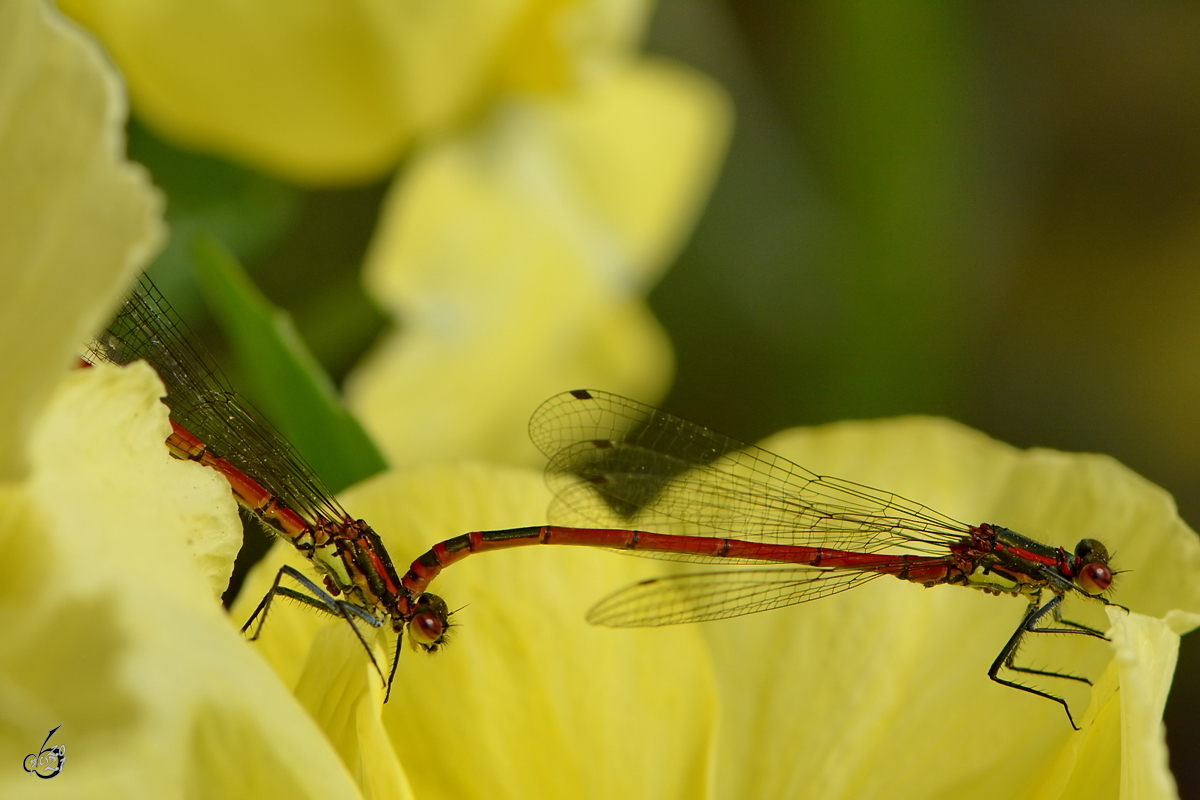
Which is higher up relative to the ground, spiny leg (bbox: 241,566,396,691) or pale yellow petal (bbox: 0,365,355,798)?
pale yellow petal (bbox: 0,365,355,798)

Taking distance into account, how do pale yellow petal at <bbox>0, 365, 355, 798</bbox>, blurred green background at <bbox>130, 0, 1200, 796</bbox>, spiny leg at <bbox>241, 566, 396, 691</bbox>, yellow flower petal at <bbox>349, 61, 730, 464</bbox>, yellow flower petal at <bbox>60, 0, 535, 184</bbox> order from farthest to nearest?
blurred green background at <bbox>130, 0, 1200, 796</bbox>, yellow flower petal at <bbox>349, 61, 730, 464</bbox>, yellow flower petal at <bbox>60, 0, 535, 184</bbox>, spiny leg at <bbox>241, 566, 396, 691</bbox>, pale yellow petal at <bbox>0, 365, 355, 798</bbox>

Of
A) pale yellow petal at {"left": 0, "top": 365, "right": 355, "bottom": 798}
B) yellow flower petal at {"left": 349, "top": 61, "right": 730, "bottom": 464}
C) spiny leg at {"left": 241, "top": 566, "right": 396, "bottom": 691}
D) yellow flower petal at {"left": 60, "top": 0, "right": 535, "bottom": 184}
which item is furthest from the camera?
yellow flower petal at {"left": 349, "top": 61, "right": 730, "bottom": 464}

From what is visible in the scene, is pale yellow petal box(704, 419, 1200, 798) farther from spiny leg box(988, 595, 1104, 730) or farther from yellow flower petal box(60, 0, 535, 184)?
yellow flower petal box(60, 0, 535, 184)

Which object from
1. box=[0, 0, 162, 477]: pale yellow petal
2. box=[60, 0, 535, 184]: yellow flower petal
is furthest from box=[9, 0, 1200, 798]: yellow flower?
box=[60, 0, 535, 184]: yellow flower petal

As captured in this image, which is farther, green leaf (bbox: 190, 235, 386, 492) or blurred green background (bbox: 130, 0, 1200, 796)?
blurred green background (bbox: 130, 0, 1200, 796)

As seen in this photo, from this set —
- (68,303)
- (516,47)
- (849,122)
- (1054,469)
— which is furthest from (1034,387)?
Result: (68,303)

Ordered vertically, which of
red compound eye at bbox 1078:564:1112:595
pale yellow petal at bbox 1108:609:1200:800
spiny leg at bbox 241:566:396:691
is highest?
pale yellow petal at bbox 1108:609:1200:800

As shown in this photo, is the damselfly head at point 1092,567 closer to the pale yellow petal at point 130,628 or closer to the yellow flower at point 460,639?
the yellow flower at point 460,639

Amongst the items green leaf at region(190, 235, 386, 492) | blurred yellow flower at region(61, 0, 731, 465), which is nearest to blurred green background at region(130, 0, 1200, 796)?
blurred yellow flower at region(61, 0, 731, 465)
